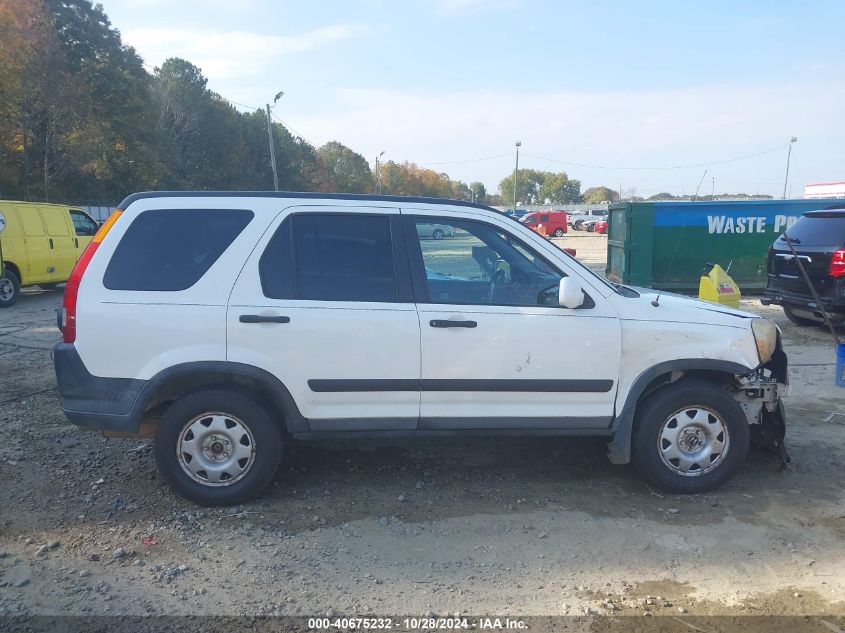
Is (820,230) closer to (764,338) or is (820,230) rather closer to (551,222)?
(764,338)

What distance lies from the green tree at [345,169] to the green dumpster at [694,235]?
207ft

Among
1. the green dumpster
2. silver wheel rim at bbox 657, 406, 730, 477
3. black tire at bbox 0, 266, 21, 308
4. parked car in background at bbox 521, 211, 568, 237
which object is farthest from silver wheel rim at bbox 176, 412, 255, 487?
parked car in background at bbox 521, 211, 568, 237

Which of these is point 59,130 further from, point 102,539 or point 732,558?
point 732,558

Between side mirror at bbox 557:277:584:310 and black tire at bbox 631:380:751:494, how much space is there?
0.87m

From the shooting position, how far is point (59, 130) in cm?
3144

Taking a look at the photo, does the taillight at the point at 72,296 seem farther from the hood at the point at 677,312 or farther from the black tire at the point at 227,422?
the hood at the point at 677,312

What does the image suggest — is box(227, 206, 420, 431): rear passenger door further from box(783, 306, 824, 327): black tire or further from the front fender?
box(783, 306, 824, 327): black tire

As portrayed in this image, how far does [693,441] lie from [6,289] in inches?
520

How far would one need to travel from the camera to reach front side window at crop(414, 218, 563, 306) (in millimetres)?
4301

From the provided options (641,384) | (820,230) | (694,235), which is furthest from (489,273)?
(694,235)

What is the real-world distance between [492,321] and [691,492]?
177cm

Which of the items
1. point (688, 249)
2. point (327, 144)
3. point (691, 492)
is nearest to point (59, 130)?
point (688, 249)

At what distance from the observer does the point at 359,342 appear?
13.6 feet

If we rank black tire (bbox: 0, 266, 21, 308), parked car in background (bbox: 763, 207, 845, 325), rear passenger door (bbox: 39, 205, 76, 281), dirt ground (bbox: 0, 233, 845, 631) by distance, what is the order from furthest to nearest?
rear passenger door (bbox: 39, 205, 76, 281)
black tire (bbox: 0, 266, 21, 308)
parked car in background (bbox: 763, 207, 845, 325)
dirt ground (bbox: 0, 233, 845, 631)
